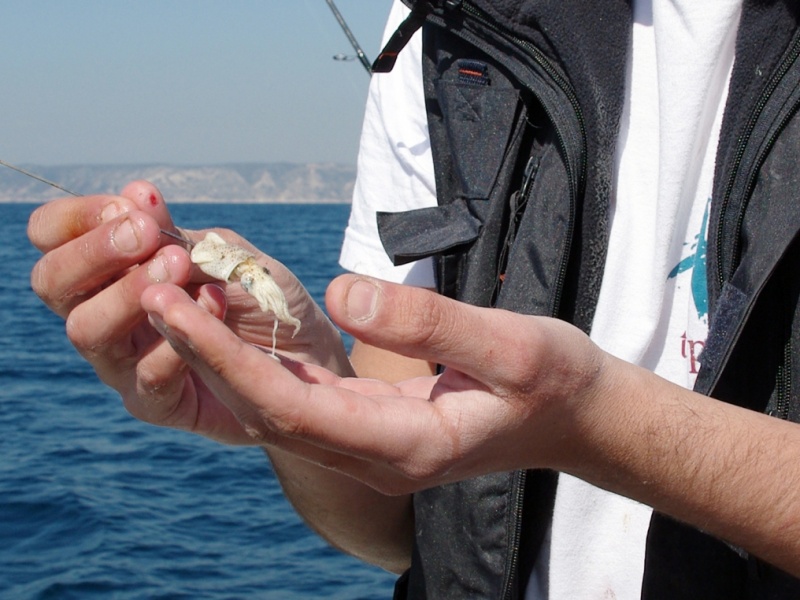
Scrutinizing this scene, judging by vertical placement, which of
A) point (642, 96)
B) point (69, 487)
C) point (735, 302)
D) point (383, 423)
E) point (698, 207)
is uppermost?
point (642, 96)

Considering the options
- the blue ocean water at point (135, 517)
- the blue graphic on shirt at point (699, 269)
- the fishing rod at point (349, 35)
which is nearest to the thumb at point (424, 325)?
the blue graphic on shirt at point (699, 269)

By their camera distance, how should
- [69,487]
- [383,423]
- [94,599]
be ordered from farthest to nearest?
[69,487] < [94,599] < [383,423]

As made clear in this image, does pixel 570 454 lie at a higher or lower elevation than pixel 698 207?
lower

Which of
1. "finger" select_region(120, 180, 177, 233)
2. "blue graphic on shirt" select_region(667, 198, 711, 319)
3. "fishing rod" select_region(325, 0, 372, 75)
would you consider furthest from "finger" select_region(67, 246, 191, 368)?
"fishing rod" select_region(325, 0, 372, 75)

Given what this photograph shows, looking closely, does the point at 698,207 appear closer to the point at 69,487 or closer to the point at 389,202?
the point at 389,202

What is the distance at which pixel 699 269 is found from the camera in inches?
83.5

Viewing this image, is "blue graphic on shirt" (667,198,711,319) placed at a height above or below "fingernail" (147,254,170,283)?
above

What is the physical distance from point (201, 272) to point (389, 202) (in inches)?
25.2

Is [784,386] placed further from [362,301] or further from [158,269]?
[158,269]

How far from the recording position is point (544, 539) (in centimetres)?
223

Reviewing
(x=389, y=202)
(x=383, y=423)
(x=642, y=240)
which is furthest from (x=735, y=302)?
(x=389, y=202)

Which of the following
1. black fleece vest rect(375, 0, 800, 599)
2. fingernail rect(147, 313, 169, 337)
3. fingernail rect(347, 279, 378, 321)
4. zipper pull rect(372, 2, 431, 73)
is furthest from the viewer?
zipper pull rect(372, 2, 431, 73)

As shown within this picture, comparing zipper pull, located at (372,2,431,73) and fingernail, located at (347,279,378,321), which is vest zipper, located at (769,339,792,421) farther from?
zipper pull, located at (372,2,431,73)

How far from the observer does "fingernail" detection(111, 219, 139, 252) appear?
1.88m
